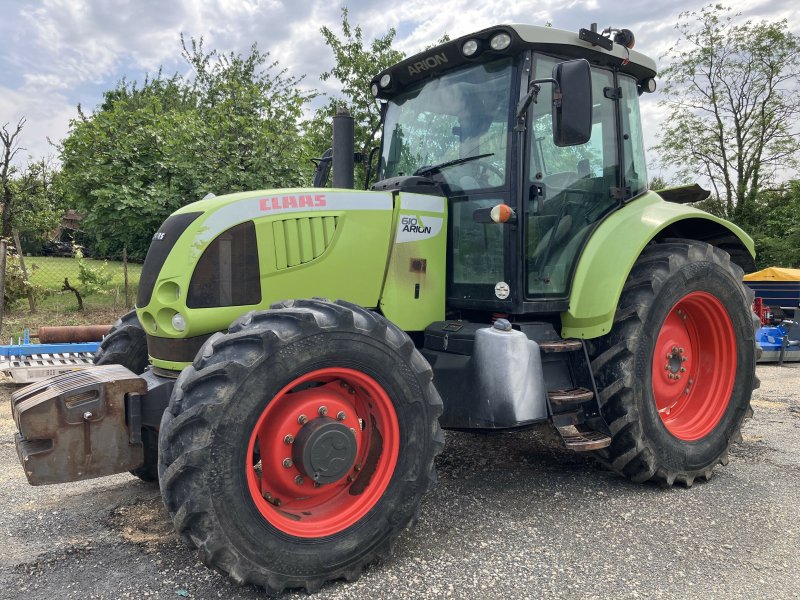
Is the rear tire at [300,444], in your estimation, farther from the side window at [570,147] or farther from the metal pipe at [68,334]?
the metal pipe at [68,334]

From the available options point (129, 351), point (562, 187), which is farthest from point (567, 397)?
point (129, 351)

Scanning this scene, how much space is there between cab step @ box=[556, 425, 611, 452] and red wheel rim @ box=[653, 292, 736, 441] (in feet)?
2.36

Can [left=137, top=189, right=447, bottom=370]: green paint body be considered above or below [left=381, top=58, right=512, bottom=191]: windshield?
below

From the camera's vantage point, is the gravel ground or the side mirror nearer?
the gravel ground

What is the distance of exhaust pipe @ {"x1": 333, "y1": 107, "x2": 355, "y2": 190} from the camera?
3.96 meters

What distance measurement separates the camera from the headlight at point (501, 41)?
3.39 metres

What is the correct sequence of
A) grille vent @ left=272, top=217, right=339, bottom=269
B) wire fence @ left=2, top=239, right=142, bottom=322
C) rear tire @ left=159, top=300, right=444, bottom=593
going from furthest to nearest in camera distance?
wire fence @ left=2, top=239, right=142, bottom=322
grille vent @ left=272, top=217, right=339, bottom=269
rear tire @ left=159, top=300, right=444, bottom=593

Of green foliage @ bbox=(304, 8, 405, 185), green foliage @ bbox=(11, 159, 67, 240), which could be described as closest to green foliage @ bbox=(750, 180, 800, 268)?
green foliage @ bbox=(304, 8, 405, 185)

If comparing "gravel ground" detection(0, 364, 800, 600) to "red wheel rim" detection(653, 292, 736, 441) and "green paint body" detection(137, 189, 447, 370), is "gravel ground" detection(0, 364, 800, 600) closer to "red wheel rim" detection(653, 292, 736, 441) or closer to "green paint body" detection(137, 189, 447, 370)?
"red wheel rim" detection(653, 292, 736, 441)

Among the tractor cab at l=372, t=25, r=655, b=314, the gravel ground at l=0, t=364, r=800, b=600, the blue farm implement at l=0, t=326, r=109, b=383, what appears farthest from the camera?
the blue farm implement at l=0, t=326, r=109, b=383

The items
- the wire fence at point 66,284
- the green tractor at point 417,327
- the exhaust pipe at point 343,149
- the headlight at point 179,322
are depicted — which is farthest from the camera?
A: the wire fence at point 66,284

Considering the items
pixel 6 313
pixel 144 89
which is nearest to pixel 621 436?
pixel 6 313

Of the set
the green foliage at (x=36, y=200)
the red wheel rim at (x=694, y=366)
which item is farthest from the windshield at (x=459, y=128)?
the green foliage at (x=36, y=200)

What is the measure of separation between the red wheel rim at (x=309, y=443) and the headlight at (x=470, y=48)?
2.03 metres
